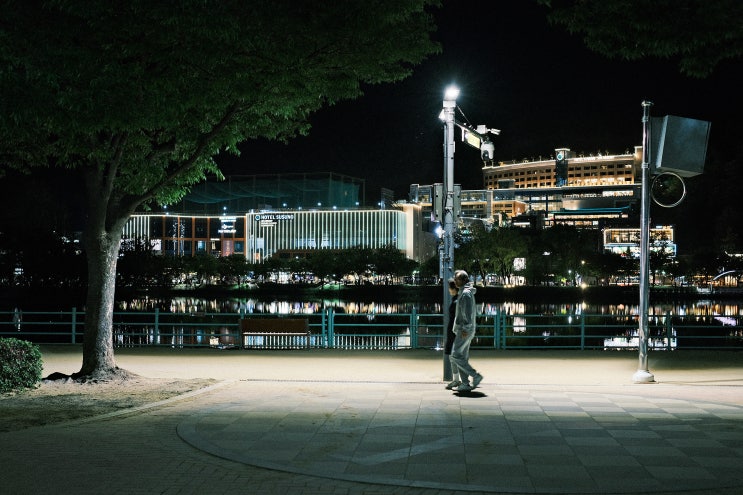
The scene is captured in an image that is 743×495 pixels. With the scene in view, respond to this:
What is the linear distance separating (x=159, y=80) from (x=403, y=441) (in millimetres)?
7113

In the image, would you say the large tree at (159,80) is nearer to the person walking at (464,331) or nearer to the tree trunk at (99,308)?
the tree trunk at (99,308)

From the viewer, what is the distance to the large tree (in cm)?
1041

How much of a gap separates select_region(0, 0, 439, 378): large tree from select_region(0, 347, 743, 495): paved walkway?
440 cm

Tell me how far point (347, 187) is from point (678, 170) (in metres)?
162

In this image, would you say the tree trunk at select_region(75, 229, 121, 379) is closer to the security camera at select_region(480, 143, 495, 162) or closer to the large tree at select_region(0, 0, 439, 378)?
the large tree at select_region(0, 0, 439, 378)

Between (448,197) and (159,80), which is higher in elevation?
(159,80)

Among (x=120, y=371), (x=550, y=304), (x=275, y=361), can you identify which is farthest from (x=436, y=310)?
(x=120, y=371)

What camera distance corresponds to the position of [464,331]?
37.3 feet

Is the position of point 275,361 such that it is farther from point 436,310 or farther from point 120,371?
point 436,310

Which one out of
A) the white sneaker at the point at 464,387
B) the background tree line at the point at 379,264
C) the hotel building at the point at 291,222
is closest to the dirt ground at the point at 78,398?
the white sneaker at the point at 464,387

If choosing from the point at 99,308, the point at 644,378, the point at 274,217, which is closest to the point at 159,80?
the point at 99,308

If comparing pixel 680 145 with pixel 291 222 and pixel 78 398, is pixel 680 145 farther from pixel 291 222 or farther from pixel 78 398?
pixel 291 222

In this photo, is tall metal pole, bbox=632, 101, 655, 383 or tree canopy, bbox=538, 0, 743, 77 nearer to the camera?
tree canopy, bbox=538, 0, 743, 77

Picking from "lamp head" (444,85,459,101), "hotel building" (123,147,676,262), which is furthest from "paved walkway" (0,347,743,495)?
"hotel building" (123,147,676,262)
